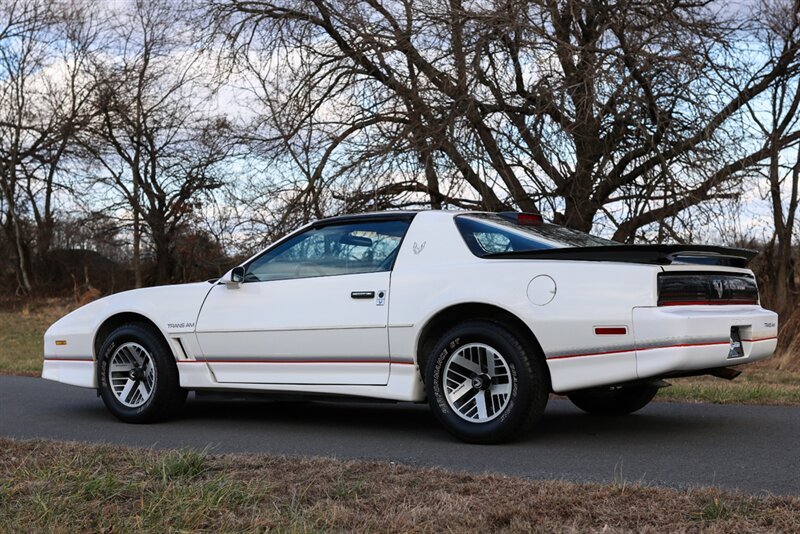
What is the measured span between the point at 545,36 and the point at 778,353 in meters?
5.20

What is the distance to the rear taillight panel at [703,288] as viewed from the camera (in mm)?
5461

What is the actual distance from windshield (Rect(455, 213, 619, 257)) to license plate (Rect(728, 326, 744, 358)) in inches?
35.5

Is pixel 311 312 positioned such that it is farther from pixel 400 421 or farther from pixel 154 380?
pixel 154 380

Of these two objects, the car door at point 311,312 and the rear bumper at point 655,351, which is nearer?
the rear bumper at point 655,351

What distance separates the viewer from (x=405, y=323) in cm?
612

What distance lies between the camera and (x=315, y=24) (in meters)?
14.8

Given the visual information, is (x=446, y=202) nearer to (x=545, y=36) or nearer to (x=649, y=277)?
(x=545, y=36)

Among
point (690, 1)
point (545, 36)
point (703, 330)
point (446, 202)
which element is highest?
point (690, 1)

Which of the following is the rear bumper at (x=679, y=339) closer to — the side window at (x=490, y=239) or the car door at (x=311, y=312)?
the side window at (x=490, y=239)

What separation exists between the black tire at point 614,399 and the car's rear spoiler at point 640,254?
4.47 feet

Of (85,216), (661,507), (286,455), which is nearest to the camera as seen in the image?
(661,507)

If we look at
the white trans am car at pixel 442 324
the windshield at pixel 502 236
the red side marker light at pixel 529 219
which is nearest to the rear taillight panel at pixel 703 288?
the white trans am car at pixel 442 324

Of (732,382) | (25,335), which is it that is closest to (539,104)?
(732,382)

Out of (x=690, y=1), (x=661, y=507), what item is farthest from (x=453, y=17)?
(x=661, y=507)
